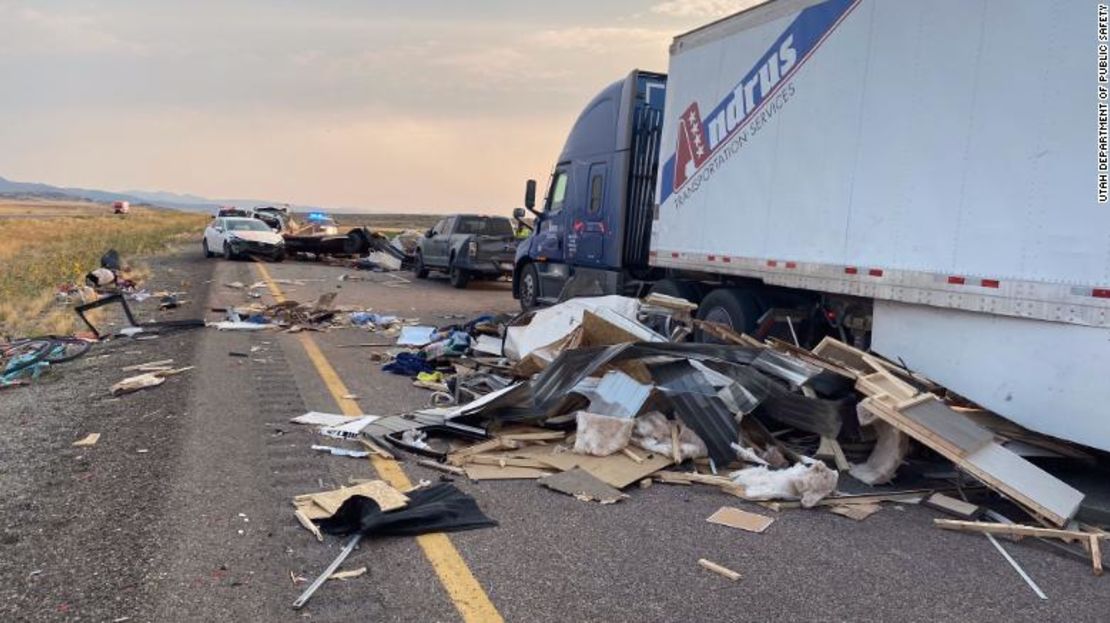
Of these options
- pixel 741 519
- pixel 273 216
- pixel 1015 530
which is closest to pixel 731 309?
pixel 741 519

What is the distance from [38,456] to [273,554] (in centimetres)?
277

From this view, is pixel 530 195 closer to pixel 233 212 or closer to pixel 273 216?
pixel 273 216

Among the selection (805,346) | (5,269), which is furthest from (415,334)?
(5,269)

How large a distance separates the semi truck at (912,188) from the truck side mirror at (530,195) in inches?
164

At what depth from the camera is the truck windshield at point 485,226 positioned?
74.1 ft

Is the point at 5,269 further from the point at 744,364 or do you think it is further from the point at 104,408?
the point at 744,364

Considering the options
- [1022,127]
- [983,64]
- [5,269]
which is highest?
[983,64]

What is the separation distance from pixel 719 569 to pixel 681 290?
6.64 m

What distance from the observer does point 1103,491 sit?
5.67 meters

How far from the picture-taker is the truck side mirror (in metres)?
14.5

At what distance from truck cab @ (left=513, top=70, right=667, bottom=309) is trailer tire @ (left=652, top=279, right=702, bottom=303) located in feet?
Answer: 3.82

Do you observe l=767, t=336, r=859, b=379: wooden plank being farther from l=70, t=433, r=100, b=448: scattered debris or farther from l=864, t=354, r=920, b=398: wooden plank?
l=70, t=433, r=100, b=448: scattered debris

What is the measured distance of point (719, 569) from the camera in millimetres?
4168

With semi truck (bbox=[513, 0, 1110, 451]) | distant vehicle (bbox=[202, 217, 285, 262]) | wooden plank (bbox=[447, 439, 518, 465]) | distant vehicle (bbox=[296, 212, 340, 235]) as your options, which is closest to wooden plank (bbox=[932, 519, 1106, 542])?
semi truck (bbox=[513, 0, 1110, 451])
